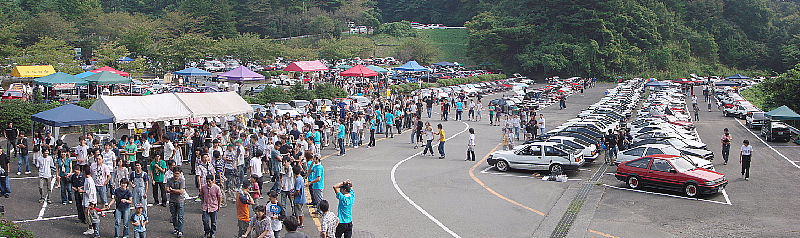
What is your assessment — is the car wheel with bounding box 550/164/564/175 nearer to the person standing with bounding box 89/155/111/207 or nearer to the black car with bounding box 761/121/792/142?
the person standing with bounding box 89/155/111/207

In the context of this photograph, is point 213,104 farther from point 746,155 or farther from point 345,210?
point 746,155

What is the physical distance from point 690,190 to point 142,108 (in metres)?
17.8

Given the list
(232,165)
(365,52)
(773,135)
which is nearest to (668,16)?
(365,52)

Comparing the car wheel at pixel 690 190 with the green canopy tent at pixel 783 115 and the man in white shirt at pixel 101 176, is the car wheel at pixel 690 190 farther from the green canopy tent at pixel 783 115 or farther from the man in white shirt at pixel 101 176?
the green canopy tent at pixel 783 115

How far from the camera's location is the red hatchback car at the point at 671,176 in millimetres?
19047

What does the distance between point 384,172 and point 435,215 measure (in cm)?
606

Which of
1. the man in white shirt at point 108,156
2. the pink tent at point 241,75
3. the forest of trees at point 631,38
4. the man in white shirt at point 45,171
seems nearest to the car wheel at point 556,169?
the man in white shirt at point 108,156

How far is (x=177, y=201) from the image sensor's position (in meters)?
14.0

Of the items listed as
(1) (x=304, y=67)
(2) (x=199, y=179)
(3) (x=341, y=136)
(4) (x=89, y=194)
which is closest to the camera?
(4) (x=89, y=194)

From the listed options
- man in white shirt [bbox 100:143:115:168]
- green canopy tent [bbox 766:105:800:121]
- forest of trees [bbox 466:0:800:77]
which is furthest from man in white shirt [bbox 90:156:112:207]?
forest of trees [bbox 466:0:800:77]

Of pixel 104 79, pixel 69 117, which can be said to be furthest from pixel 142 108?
pixel 104 79

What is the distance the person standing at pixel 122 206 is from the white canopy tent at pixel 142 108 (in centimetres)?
977

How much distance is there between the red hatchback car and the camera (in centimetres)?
1905

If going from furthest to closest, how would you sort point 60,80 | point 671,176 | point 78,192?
point 60,80 < point 671,176 < point 78,192
